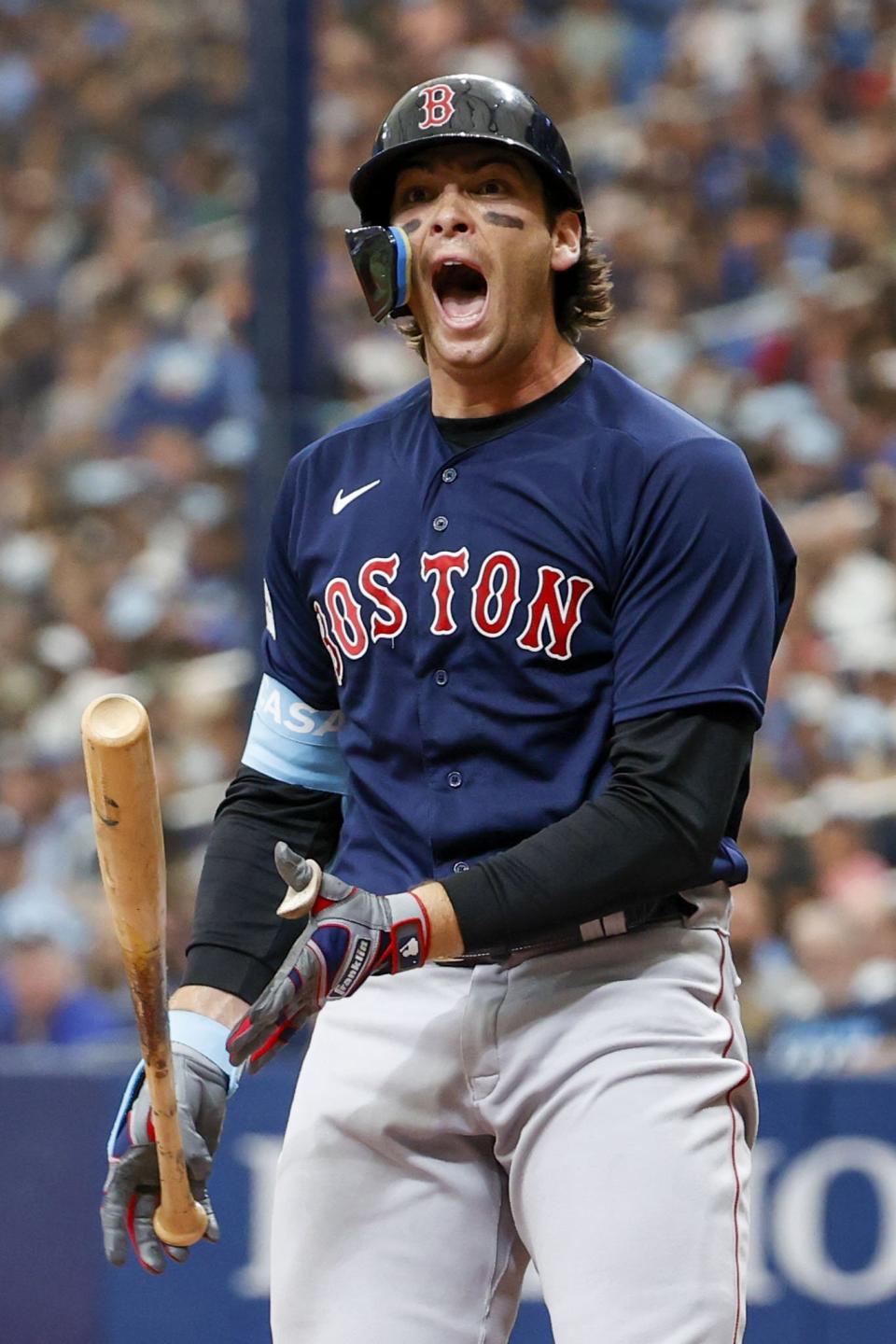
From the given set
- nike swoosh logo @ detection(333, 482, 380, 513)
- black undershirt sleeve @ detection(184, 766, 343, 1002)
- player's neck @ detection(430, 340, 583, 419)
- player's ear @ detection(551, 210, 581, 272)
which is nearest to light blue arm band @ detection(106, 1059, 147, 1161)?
black undershirt sleeve @ detection(184, 766, 343, 1002)

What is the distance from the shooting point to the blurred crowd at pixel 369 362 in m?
4.95

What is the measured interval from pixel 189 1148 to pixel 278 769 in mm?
521

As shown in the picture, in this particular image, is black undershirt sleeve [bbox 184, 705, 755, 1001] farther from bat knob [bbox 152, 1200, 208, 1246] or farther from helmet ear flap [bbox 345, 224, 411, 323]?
helmet ear flap [bbox 345, 224, 411, 323]

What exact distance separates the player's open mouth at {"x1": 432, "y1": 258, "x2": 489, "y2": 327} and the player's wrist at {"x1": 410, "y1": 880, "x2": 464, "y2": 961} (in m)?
0.67

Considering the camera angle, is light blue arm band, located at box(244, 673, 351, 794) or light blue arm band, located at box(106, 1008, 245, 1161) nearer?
light blue arm band, located at box(106, 1008, 245, 1161)

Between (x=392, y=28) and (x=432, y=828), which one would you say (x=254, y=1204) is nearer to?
(x=432, y=828)

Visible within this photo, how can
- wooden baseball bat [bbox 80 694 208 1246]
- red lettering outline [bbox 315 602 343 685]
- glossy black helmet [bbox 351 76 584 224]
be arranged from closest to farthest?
wooden baseball bat [bbox 80 694 208 1246] → glossy black helmet [bbox 351 76 584 224] → red lettering outline [bbox 315 602 343 685]

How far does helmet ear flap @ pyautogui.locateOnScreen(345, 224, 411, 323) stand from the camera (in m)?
2.23

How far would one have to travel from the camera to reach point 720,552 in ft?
6.88

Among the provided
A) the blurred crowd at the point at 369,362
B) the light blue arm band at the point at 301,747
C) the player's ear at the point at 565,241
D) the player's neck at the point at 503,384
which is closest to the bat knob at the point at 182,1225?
the light blue arm band at the point at 301,747

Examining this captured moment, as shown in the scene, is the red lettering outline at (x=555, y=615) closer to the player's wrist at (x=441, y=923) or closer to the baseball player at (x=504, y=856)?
the baseball player at (x=504, y=856)

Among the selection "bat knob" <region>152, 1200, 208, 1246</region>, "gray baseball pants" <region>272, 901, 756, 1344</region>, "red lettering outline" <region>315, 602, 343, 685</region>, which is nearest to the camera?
"gray baseball pants" <region>272, 901, 756, 1344</region>

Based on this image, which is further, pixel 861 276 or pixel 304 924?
pixel 861 276

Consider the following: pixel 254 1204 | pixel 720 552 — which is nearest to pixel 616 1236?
pixel 720 552
